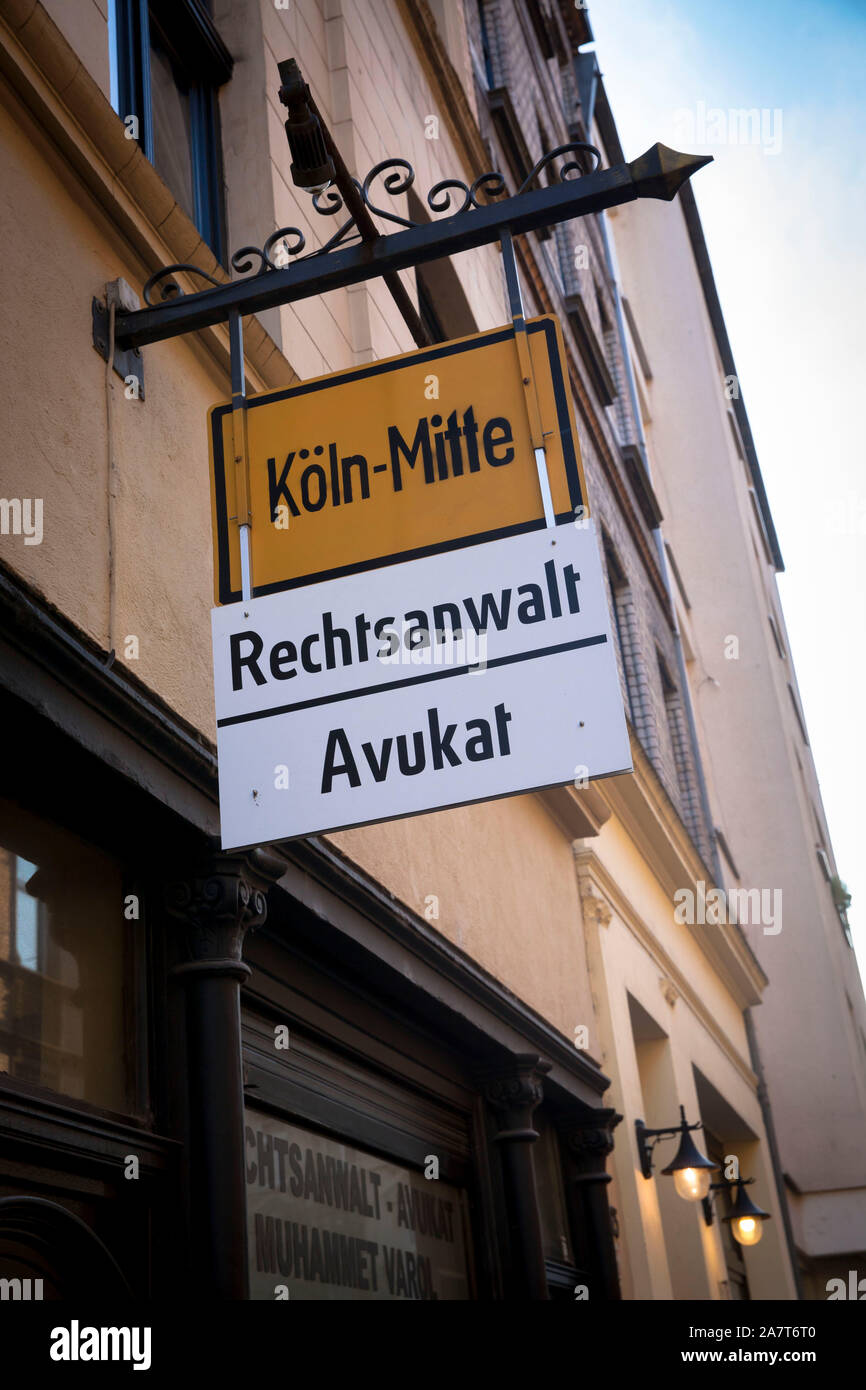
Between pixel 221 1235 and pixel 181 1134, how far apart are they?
314 mm

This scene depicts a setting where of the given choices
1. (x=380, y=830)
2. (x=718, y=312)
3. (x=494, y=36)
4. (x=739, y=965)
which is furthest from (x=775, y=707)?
(x=380, y=830)

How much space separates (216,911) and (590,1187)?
4972mm

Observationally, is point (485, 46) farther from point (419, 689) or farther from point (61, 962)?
point (61, 962)

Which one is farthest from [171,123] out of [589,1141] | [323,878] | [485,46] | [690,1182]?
[485,46]

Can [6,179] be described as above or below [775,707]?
below

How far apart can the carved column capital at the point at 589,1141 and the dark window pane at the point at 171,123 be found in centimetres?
542

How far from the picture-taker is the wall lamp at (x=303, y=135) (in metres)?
4.01

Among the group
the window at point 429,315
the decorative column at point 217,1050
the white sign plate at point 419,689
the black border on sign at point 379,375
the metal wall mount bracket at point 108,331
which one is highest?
the window at point 429,315

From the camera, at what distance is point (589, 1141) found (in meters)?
8.27

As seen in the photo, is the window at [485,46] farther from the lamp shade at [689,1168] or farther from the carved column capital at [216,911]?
the carved column capital at [216,911]

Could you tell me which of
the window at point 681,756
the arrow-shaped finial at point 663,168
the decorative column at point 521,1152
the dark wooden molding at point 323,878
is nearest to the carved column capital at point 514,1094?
the decorative column at point 521,1152

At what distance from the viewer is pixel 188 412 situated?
5004 millimetres
